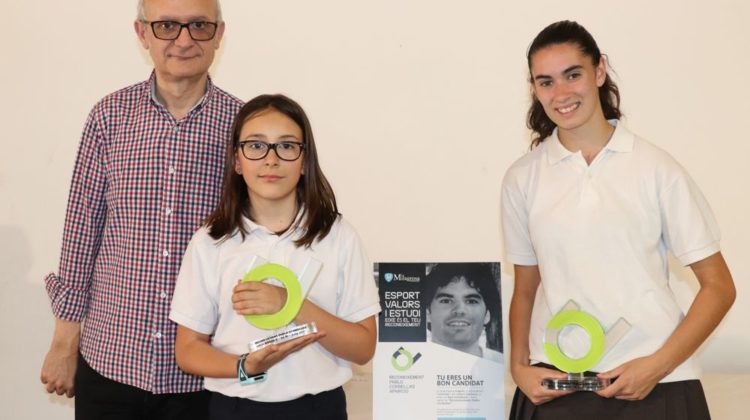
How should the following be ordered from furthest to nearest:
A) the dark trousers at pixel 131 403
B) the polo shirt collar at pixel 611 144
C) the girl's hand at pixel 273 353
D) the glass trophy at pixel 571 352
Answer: the dark trousers at pixel 131 403
the polo shirt collar at pixel 611 144
the glass trophy at pixel 571 352
the girl's hand at pixel 273 353

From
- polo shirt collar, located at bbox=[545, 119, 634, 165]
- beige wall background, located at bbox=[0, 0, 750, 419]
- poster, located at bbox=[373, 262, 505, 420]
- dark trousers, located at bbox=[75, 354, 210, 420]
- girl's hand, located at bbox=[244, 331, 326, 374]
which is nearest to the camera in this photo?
girl's hand, located at bbox=[244, 331, 326, 374]

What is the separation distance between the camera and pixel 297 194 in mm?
2035

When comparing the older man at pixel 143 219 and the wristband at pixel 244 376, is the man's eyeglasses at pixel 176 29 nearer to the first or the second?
the older man at pixel 143 219

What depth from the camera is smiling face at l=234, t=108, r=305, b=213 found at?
6.33 feet

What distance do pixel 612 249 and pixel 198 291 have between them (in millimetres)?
965

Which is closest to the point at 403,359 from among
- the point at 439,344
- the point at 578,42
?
the point at 439,344

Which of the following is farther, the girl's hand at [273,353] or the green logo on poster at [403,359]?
the green logo on poster at [403,359]

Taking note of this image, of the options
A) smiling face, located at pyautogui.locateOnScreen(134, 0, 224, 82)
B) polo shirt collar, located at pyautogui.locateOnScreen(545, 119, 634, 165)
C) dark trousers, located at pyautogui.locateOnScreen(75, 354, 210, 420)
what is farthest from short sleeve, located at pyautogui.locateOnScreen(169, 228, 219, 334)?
polo shirt collar, located at pyautogui.locateOnScreen(545, 119, 634, 165)

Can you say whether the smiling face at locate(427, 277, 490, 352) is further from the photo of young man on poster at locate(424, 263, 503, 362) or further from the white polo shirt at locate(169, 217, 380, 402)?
the white polo shirt at locate(169, 217, 380, 402)

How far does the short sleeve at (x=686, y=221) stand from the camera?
1.87 m

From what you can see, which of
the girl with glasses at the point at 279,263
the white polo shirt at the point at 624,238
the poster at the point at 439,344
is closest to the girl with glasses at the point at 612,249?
the white polo shirt at the point at 624,238

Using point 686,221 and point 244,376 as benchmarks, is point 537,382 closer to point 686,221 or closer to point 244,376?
point 686,221

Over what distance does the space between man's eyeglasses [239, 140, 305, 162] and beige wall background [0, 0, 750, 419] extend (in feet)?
4.95

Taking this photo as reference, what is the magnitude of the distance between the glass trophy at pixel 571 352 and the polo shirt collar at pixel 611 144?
366mm
